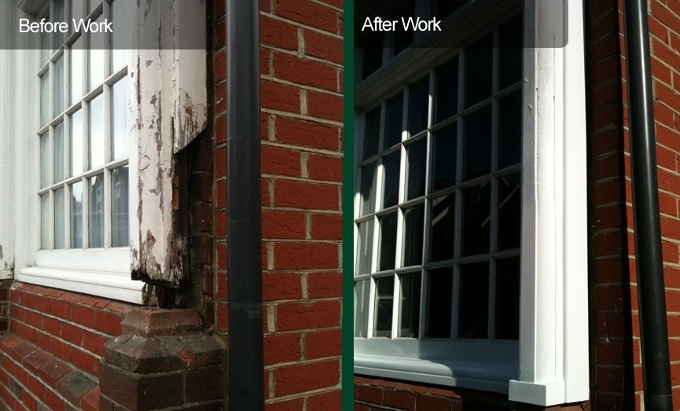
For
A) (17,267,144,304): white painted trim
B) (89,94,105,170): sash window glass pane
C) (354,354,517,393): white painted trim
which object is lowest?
(354,354,517,393): white painted trim

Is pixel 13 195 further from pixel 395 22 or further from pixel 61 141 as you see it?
pixel 395 22

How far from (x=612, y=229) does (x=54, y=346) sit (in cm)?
223

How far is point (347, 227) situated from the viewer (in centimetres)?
173

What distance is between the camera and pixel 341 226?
1696mm

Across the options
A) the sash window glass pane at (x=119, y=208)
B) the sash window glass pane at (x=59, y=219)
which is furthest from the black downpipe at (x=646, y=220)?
the sash window glass pane at (x=59, y=219)

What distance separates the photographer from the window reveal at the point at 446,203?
2.57 m

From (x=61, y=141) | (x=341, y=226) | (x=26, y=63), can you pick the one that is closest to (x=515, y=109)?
(x=341, y=226)

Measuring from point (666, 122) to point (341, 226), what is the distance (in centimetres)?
140

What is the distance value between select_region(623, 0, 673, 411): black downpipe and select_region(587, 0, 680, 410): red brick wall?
0.28 metres

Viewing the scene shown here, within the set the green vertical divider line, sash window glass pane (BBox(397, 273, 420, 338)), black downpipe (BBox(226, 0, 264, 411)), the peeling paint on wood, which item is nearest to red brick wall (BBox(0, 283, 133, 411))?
the peeling paint on wood

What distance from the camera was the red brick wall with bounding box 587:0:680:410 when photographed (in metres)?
1.84

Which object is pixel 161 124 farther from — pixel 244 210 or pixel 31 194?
pixel 31 194

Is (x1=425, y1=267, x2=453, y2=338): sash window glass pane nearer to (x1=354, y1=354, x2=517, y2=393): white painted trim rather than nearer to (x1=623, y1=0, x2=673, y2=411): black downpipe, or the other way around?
(x1=354, y1=354, x2=517, y2=393): white painted trim

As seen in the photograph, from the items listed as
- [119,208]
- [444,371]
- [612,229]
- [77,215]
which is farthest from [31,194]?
[612,229]
